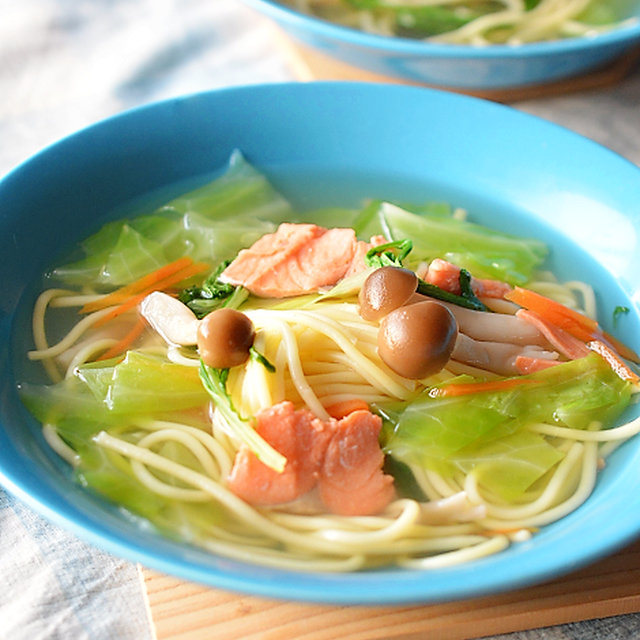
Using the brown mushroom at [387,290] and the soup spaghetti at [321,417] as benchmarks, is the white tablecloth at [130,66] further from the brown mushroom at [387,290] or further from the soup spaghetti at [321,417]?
the brown mushroom at [387,290]

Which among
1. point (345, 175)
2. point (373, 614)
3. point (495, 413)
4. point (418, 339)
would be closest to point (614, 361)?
point (495, 413)

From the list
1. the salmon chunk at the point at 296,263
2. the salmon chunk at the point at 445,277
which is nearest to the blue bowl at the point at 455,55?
the salmon chunk at the point at 296,263

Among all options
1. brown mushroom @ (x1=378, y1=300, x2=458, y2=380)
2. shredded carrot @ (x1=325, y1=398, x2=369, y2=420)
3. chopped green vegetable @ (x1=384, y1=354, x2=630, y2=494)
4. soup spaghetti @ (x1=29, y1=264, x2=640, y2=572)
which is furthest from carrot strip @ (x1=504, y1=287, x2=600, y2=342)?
shredded carrot @ (x1=325, y1=398, x2=369, y2=420)

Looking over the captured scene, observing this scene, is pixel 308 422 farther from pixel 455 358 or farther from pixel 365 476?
pixel 455 358

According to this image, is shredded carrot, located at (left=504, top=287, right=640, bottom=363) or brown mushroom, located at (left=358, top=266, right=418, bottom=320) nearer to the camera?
brown mushroom, located at (left=358, top=266, right=418, bottom=320)

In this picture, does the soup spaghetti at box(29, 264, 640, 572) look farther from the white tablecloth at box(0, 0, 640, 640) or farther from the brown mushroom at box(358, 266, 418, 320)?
the white tablecloth at box(0, 0, 640, 640)

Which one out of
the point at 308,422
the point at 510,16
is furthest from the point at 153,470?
the point at 510,16
